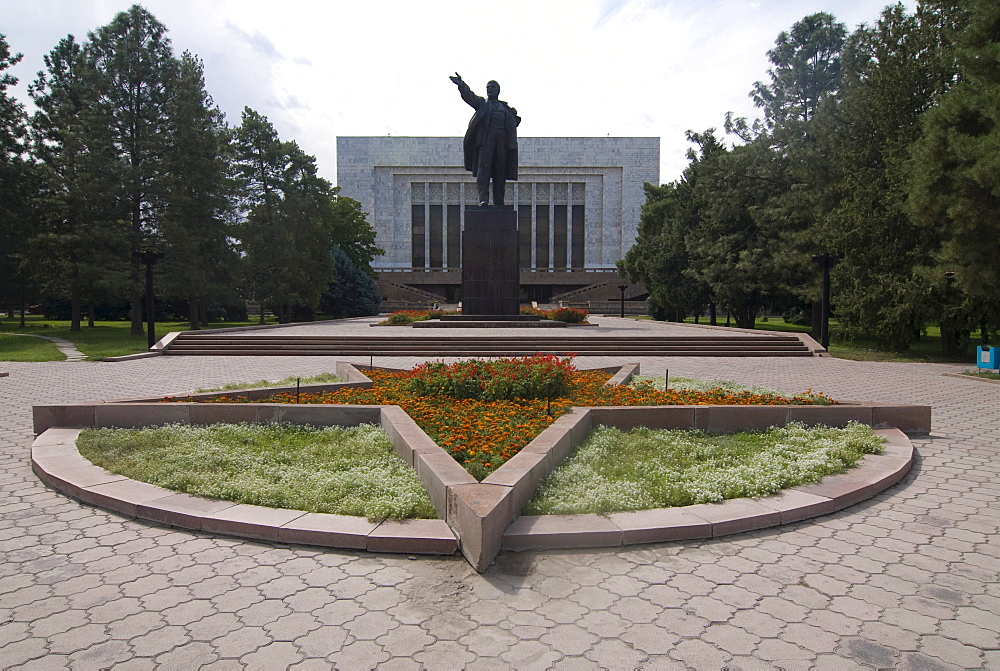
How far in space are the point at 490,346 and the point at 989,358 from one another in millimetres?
11610

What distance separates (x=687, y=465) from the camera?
545 centimetres

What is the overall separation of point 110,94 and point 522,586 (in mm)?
29410

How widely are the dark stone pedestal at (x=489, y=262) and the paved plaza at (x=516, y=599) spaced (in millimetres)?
19446

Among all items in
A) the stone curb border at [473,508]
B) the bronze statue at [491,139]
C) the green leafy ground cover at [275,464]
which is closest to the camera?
the stone curb border at [473,508]

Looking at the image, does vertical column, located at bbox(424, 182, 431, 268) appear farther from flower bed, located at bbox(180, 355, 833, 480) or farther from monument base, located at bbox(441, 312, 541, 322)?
flower bed, located at bbox(180, 355, 833, 480)

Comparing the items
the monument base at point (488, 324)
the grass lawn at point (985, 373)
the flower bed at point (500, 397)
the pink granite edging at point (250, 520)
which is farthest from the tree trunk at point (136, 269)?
the grass lawn at point (985, 373)

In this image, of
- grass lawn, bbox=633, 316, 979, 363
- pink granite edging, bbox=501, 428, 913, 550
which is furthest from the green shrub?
pink granite edging, bbox=501, 428, 913, 550

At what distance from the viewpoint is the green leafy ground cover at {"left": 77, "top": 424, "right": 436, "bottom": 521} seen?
4363 mm

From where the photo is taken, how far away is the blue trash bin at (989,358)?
43.6 feet

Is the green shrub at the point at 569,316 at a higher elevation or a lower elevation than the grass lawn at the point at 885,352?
higher

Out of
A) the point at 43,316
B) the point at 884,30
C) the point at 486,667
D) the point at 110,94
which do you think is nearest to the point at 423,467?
the point at 486,667

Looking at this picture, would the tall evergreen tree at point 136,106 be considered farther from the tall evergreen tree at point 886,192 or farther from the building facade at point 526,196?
the building facade at point 526,196

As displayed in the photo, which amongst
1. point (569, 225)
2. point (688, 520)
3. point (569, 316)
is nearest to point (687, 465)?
point (688, 520)

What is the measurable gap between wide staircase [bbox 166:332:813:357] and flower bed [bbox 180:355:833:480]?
8255 millimetres
